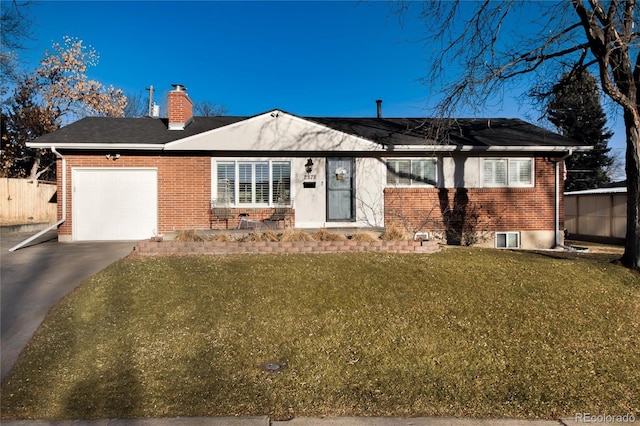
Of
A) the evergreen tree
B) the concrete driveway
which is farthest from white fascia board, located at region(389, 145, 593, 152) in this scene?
the evergreen tree

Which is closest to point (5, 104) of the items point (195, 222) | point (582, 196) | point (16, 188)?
point (16, 188)

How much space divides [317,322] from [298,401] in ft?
5.17

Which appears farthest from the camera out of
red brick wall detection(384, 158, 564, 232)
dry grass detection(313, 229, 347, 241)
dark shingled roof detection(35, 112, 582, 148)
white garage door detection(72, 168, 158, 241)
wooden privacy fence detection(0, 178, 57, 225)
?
wooden privacy fence detection(0, 178, 57, 225)

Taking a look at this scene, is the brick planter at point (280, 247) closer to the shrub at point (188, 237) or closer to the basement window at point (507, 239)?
the shrub at point (188, 237)

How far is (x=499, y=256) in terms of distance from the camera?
27.1 feet

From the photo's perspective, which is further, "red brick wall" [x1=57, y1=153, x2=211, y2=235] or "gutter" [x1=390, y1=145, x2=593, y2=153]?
"gutter" [x1=390, y1=145, x2=593, y2=153]

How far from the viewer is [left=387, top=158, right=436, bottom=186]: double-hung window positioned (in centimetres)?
1224

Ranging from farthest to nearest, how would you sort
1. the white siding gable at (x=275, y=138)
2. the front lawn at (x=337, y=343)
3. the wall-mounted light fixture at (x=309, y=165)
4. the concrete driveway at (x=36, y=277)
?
1. the wall-mounted light fixture at (x=309, y=165)
2. the white siding gable at (x=275, y=138)
3. the concrete driveway at (x=36, y=277)
4. the front lawn at (x=337, y=343)

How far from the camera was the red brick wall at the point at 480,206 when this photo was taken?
12.1 m

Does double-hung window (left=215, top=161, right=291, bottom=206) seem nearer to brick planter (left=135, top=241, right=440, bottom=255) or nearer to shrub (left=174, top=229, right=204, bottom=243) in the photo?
shrub (left=174, top=229, right=204, bottom=243)

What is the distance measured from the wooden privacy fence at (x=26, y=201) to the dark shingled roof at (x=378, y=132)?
A: 680 cm

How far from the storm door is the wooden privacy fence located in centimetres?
1346

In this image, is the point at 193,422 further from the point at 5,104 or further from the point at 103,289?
the point at 5,104

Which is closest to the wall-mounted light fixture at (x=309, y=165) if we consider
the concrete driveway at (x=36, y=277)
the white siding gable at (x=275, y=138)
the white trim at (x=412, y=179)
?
the white siding gable at (x=275, y=138)
